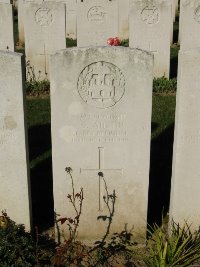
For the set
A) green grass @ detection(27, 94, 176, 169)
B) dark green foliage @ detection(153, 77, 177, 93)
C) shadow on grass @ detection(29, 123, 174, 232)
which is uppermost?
dark green foliage @ detection(153, 77, 177, 93)

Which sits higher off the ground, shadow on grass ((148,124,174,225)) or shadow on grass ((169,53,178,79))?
shadow on grass ((169,53,178,79))

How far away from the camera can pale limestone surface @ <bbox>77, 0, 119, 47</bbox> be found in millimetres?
10664

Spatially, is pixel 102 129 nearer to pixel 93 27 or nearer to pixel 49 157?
pixel 49 157

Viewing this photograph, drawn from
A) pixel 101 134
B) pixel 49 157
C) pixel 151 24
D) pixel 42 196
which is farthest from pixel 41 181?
pixel 151 24

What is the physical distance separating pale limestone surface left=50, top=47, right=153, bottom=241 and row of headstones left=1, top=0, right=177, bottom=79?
5.66 metres

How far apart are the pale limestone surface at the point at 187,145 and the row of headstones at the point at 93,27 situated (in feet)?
18.6

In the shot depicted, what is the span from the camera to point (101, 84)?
15.3 ft

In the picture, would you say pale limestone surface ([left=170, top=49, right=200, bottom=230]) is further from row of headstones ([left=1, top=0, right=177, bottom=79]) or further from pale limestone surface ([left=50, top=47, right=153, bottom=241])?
row of headstones ([left=1, top=0, right=177, bottom=79])

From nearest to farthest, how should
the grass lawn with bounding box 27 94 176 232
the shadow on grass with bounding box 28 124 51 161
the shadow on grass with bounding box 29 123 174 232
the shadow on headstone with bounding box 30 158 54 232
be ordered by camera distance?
1. the shadow on headstone with bounding box 30 158 54 232
2. the shadow on grass with bounding box 29 123 174 232
3. the grass lawn with bounding box 27 94 176 232
4. the shadow on grass with bounding box 28 124 51 161

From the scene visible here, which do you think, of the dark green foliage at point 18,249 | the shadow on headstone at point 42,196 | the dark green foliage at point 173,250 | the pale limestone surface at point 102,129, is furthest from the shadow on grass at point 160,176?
the dark green foliage at point 18,249

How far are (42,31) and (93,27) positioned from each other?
4.04 feet

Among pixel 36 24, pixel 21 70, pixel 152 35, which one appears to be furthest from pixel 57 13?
pixel 21 70

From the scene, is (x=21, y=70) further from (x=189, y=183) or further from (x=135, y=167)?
(x=189, y=183)

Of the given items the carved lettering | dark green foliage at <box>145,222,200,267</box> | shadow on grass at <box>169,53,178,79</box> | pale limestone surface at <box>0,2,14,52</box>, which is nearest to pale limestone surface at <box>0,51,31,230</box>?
dark green foliage at <box>145,222,200,267</box>
